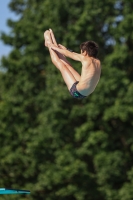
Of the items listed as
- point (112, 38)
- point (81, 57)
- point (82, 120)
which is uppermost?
point (112, 38)

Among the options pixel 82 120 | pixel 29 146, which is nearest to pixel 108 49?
pixel 82 120

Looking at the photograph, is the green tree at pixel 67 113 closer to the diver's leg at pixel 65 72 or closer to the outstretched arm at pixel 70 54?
the diver's leg at pixel 65 72

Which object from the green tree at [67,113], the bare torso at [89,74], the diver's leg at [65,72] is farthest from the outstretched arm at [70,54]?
the green tree at [67,113]

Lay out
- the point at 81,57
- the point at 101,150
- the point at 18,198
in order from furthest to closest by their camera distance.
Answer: the point at 18,198, the point at 101,150, the point at 81,57

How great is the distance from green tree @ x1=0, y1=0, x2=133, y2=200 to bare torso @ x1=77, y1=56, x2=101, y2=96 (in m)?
14.0

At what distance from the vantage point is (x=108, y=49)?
2469 centimetres

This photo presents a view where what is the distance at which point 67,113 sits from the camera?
23672 millimetres

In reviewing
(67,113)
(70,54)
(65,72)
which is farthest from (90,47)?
(67,113)

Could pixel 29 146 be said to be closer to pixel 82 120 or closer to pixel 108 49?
pixel 82 120

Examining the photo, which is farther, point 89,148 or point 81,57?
point 89,148

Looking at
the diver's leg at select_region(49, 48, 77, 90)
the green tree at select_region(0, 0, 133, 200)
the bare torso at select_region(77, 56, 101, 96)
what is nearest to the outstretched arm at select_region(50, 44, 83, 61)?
the bare torso at select_region(77, 56, 101, 96)

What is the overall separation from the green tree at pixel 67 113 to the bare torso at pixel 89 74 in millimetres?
14017

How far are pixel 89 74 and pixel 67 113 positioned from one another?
15.4 metres

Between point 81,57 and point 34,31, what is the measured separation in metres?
16.6
